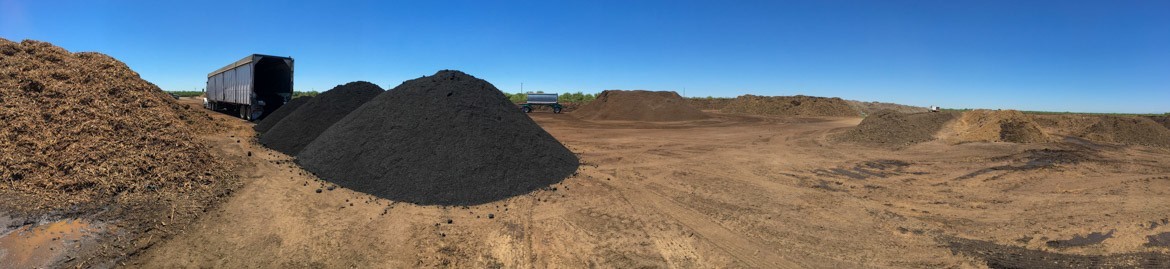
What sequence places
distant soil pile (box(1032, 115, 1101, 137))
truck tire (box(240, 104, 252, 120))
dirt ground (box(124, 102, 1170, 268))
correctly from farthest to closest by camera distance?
1. distant soil pile (box(1032, 115, 1101, 137))
2. truck tire (box(240, 104, 252, 120))
3. dirt ground (box(124, 102, 1170, 268))

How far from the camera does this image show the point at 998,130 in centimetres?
1588

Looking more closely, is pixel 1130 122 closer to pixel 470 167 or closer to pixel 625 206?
pixel 625 206

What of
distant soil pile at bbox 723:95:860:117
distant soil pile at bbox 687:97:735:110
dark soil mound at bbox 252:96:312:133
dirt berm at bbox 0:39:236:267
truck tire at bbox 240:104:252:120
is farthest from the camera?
distant soil pile at bbox 687:97:735:110

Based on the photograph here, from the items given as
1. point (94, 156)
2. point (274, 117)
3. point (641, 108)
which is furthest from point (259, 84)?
point (641, 108)

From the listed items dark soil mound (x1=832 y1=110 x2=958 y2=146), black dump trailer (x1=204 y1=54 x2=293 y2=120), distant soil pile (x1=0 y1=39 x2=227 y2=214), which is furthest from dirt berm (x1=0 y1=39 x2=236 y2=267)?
dark soil mound (x1=832 y1=110 x2=958 y2=146)

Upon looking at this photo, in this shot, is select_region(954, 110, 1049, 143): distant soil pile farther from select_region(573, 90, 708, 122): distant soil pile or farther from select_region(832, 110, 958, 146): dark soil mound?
select_region(573, 90, 708, 122): distant soil pile

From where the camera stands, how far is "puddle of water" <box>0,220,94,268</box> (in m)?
4.20

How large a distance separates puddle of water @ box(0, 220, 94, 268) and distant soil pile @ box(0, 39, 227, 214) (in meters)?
0.40

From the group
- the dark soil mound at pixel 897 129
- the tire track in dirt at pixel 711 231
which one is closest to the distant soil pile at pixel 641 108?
the dark soil mound at pixel 897 129

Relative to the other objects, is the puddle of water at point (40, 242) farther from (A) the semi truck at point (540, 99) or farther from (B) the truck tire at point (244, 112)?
(A) the semi truck at point (540, 99)

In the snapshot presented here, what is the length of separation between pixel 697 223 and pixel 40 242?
690 cm

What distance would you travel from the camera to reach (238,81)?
720 inches

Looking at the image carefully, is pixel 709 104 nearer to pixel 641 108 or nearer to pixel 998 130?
pixel 641 108

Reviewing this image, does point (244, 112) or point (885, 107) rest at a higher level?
point (885, 107)
